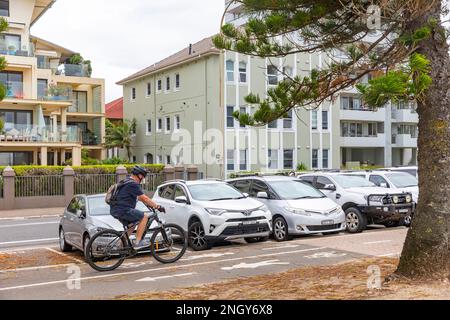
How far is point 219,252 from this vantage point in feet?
40.0

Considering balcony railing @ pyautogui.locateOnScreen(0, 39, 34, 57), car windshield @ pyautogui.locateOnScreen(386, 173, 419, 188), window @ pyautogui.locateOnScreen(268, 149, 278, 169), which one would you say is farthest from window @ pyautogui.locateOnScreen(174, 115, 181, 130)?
car windshield @ pyautogui.locateOnScreen(386, 173, 419, 188)

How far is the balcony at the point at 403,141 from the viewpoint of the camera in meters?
56.6

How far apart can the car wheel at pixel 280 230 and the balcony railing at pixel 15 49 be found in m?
30.1

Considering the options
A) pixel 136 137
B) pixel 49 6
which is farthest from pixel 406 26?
pixel 136 137

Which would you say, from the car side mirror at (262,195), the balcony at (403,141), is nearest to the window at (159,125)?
the balcony at (403,141)

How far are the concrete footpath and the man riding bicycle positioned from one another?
51.5ft

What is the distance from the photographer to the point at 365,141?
177 feet

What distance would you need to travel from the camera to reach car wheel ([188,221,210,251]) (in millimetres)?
12633

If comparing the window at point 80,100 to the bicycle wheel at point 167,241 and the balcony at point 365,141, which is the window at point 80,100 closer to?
the balcony at point 365,141

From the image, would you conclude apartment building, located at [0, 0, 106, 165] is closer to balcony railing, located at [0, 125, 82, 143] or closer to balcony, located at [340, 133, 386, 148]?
balcony railing, located at [0, 125, 82, 143]

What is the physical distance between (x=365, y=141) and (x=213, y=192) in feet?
138

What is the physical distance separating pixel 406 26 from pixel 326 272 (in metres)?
3.88

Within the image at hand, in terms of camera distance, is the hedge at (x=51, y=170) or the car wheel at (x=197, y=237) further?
the hedge at (x=51, y=170)

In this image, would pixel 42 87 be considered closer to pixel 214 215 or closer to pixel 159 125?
pixel 159 125
